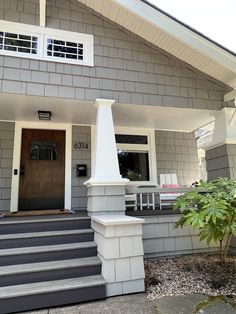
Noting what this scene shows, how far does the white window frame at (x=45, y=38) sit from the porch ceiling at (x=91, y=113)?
708 millimetres

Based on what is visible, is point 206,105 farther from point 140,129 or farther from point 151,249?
point 151,249

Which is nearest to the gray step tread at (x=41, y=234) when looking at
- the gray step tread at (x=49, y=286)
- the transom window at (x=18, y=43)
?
the gray step tread at (x=49, y=286)

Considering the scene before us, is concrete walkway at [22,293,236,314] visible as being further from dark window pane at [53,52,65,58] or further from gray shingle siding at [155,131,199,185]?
dark window pane at [53,52,65,58]

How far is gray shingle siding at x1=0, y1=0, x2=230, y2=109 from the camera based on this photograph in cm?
393

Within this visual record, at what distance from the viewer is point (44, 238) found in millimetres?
3277

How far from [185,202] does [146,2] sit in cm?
348

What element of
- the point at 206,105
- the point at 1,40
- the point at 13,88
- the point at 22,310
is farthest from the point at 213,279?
the point at 1,40

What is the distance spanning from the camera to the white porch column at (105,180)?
12.1 ft

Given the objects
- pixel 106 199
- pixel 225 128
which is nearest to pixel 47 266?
pixel 106 199

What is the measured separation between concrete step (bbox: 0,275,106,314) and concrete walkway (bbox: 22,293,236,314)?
75 mm

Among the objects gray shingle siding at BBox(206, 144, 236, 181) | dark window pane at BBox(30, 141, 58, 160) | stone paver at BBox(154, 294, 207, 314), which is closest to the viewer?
stone paver at BBox(154, 294, 207, 314)

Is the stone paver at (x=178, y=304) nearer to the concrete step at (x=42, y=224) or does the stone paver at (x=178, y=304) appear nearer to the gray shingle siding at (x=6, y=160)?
the concrete step at (x=42, y=224)

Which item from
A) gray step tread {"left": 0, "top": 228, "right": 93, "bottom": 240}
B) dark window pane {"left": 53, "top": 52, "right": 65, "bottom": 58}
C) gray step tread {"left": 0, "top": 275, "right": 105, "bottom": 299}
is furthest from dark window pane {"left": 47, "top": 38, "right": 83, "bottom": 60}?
gray step tread {"left": 0, "top": 275, "right": 105, "bottom": 299}

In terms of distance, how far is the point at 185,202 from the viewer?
327 centimetres
